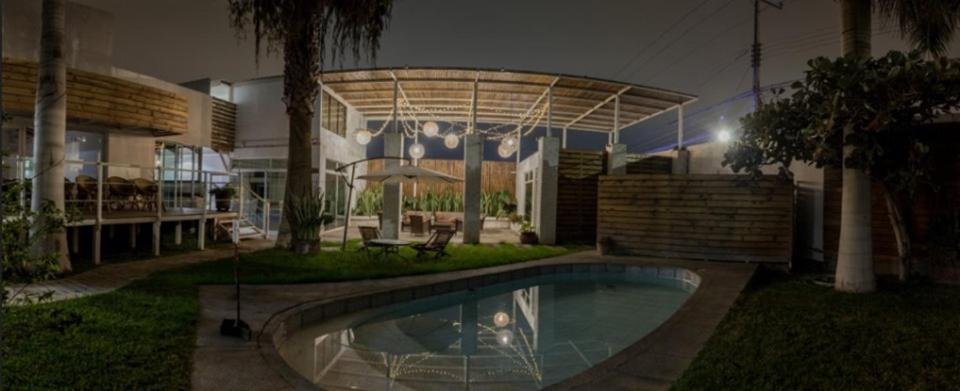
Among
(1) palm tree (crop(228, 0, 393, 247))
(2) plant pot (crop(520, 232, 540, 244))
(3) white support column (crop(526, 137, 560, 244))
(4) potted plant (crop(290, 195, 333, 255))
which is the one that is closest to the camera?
(1) palm tree (crop(228, 0, 393, 247))

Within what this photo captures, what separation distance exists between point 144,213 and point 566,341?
8869mm

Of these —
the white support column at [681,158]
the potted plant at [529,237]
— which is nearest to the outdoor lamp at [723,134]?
the white support column at [681,158]

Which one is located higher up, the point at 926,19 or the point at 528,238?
the point at 926,19

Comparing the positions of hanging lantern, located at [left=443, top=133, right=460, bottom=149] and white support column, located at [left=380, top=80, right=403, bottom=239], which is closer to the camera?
white support column, located at [left=380, top=80, right=403, bottom=239]

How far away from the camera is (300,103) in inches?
413

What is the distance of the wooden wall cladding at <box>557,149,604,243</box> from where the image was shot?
15.1 meters

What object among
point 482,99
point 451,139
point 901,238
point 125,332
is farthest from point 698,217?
point 125,332

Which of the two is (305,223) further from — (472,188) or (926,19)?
(926,19)

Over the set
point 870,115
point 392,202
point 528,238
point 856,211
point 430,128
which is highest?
point 430,128

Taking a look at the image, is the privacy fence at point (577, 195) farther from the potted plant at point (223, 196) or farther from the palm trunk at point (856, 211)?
the potted plant at point (223, 196)

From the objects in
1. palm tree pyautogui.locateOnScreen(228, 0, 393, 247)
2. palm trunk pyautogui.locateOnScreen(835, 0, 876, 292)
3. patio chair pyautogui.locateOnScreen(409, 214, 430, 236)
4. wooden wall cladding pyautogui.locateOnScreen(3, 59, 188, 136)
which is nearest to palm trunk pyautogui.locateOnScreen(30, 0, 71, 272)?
palm tree pyautogui.locateOnScreen(228, 0, 393, 247)

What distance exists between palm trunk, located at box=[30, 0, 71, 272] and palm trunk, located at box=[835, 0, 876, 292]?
35.6 feet

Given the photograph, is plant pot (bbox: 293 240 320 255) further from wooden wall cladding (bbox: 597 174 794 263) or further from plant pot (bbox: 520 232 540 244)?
wooden wall cladding (bbox: 597 174 794 263)

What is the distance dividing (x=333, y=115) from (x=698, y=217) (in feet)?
36.7
